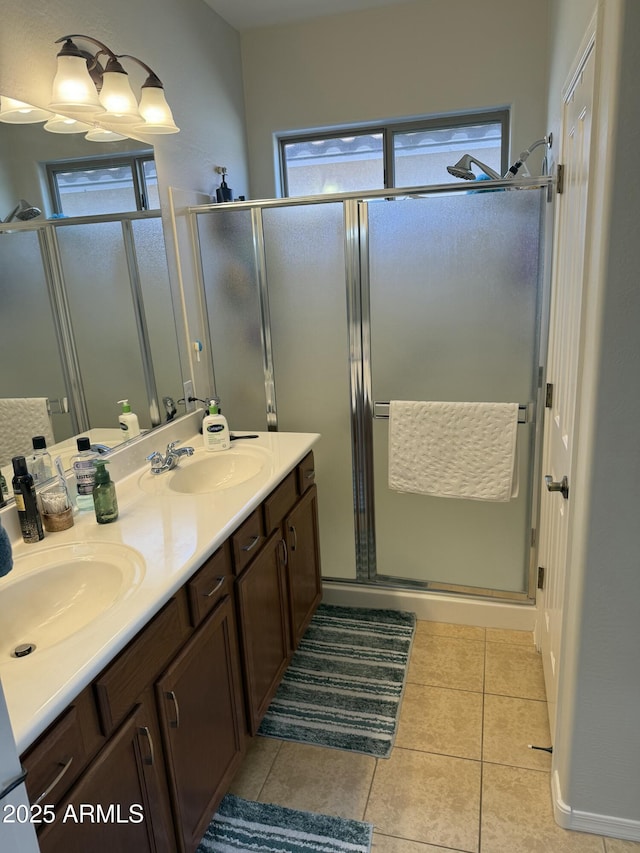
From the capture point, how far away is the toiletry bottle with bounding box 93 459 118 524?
1597 millimetres

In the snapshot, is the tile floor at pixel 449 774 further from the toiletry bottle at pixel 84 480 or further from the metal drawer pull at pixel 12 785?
the metal drawer pull at pixel 12 785

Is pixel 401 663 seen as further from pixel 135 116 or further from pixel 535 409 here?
pixel 135 116

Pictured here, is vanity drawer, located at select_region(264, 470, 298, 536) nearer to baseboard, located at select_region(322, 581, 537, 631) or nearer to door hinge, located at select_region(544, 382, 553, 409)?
baseboard, located at select_region(322, 581, 537, 631)

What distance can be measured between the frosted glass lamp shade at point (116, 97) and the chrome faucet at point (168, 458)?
3.59 ft

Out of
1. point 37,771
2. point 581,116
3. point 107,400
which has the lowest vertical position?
point 37,771

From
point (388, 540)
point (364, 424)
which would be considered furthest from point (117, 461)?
point (388, 540)

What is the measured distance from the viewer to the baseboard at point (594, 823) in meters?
1.58

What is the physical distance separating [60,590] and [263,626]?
2.35 ft

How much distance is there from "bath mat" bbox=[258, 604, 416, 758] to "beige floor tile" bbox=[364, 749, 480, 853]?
0.33ft

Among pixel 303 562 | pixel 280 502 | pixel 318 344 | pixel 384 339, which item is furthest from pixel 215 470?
pixel 384 339

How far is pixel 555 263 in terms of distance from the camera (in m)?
2.08

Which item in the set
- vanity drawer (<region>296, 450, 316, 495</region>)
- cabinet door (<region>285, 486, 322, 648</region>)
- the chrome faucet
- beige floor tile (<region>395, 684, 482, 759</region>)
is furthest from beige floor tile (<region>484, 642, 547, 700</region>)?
the chrome faucet

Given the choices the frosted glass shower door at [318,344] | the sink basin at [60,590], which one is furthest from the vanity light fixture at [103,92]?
Result: the sink basin at [60,590]

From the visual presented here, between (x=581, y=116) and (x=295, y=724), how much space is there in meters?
2.12
